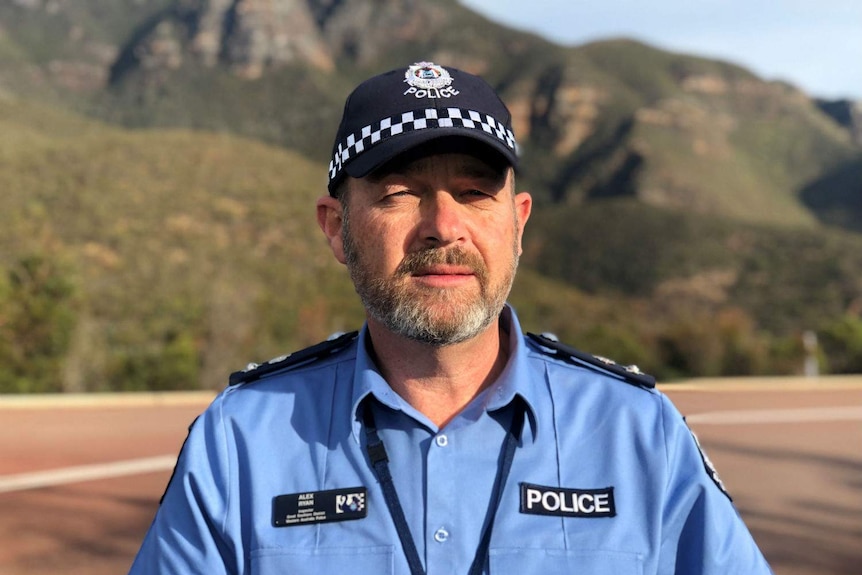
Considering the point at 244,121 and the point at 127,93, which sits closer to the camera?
the point at 244,121

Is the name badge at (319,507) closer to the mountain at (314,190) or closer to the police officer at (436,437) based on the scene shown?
the police officer at (436,437)

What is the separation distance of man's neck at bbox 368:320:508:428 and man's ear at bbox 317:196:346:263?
0.72 ft

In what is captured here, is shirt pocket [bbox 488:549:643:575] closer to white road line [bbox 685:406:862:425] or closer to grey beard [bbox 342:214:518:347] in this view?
grey beard [bbox 342:214:518:347]

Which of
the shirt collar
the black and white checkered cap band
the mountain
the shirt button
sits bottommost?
the shirt button

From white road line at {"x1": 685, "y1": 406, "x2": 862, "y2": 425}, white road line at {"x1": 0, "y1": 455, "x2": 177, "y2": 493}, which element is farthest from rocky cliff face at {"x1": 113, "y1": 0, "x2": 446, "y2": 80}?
white road line at {"x1": 0, "y1": 455, "x2": 177, "y2": 493}

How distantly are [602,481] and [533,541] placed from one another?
18 centimetres

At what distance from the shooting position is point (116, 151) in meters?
47.3

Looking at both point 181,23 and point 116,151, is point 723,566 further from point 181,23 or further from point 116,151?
point 181,23

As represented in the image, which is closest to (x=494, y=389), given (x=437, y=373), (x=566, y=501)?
(x=437, y=373)

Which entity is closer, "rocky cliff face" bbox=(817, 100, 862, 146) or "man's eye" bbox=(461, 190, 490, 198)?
"man's eye" bbox=(461, 190, 490, 198)

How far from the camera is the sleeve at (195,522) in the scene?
175 centimetres

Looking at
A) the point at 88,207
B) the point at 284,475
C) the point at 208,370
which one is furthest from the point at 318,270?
the point at 284,475

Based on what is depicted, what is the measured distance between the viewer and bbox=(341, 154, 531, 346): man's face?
1862 millimetres

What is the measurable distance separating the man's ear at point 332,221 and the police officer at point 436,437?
6cm
